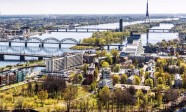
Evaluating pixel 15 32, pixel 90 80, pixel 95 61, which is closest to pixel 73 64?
pixel 95 61

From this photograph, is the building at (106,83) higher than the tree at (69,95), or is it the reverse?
the building at (106,83)

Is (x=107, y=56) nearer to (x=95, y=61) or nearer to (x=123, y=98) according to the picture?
(x=95, y=61)

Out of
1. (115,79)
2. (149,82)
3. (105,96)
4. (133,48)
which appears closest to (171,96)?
(149,82)

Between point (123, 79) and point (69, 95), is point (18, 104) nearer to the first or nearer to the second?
point (69, 95)

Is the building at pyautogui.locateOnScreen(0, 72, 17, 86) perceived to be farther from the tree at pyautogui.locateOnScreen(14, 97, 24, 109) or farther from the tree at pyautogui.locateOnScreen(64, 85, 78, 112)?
the tree at pyautogui.locateOnScreen(14, 97, 24, 109)

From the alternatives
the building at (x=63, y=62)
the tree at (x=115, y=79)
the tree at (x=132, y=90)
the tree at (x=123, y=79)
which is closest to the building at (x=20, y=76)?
the building at (x=63, y=62)

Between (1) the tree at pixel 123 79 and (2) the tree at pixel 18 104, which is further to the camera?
(1) the tree at pixel 123 79

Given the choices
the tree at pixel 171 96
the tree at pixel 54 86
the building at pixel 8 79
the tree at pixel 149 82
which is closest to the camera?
the tree at pixel 171 96

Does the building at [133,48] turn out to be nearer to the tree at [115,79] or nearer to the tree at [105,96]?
the tree at [115,79]

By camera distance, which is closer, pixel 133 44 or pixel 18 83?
pixel 18 83
